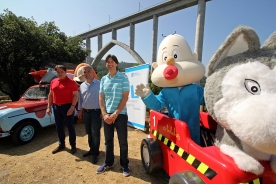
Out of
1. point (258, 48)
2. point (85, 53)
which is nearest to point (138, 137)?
point (258, 48)

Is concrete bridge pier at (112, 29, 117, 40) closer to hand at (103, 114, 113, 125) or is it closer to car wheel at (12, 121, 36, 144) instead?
car wheel at (12, 121, 36, 144)

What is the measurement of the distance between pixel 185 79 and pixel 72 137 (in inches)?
104

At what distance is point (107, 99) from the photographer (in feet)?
7.89

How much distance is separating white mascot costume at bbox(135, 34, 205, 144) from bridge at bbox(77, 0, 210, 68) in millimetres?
8985

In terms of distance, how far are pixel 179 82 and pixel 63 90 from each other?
2.28 meters

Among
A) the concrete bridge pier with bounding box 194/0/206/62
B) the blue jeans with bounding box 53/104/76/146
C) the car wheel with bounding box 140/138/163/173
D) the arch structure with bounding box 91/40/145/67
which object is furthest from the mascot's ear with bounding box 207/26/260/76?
the arch structure with bounding box 91/40/145/67

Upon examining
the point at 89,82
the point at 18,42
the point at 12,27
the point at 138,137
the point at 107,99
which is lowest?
the point at 138,137

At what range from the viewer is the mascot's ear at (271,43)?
1.30m

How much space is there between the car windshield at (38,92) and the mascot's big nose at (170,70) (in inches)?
164

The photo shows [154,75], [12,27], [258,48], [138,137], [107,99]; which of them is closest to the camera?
[258,48]

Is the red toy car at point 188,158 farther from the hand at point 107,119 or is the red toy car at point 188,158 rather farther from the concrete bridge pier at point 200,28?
the concrete bridge pier at point 200,28

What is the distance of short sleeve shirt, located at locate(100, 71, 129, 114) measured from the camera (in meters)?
2.32

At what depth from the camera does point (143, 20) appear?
2227cm

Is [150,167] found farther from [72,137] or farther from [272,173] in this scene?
[72,137]
